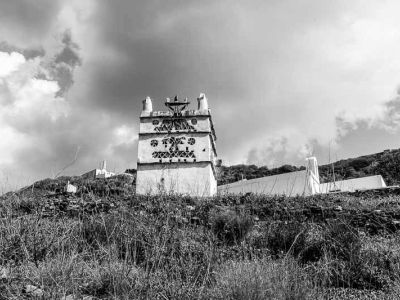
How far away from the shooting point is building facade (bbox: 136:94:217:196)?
12820 millimetres

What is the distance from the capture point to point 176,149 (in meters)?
13.1

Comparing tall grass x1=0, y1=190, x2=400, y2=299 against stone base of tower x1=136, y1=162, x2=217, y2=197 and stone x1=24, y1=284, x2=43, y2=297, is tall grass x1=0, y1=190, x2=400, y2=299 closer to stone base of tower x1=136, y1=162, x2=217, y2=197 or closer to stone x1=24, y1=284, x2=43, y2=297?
stone x1=24, y1=284, x2=43, y2=297

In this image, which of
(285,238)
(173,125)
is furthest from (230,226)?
(173,125)

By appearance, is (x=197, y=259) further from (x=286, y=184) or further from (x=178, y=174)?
(x=286, y=184)

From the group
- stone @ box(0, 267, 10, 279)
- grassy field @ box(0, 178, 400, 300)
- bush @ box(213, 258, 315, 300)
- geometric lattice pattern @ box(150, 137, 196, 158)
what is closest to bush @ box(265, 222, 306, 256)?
grassy field @ box(0, 178, 400, 300)

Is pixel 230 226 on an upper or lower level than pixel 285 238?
upper

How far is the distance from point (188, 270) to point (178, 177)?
9.03 m

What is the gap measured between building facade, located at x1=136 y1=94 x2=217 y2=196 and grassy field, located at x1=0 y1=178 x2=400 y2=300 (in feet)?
19.5

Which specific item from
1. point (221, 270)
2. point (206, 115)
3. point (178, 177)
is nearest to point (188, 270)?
point (221, 270)

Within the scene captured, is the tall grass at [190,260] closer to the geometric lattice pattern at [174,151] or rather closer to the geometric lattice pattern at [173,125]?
the geometric lattice pattern at [174,151]

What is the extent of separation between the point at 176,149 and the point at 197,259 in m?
8.73

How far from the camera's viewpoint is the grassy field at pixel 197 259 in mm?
3412

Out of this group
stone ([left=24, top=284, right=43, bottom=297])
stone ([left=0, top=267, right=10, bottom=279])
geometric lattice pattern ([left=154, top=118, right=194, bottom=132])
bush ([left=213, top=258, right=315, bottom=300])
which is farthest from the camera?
geometric lattice pattern ([left=154, top=118, right=194, bottom=132])

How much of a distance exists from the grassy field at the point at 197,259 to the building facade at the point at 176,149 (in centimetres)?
595
